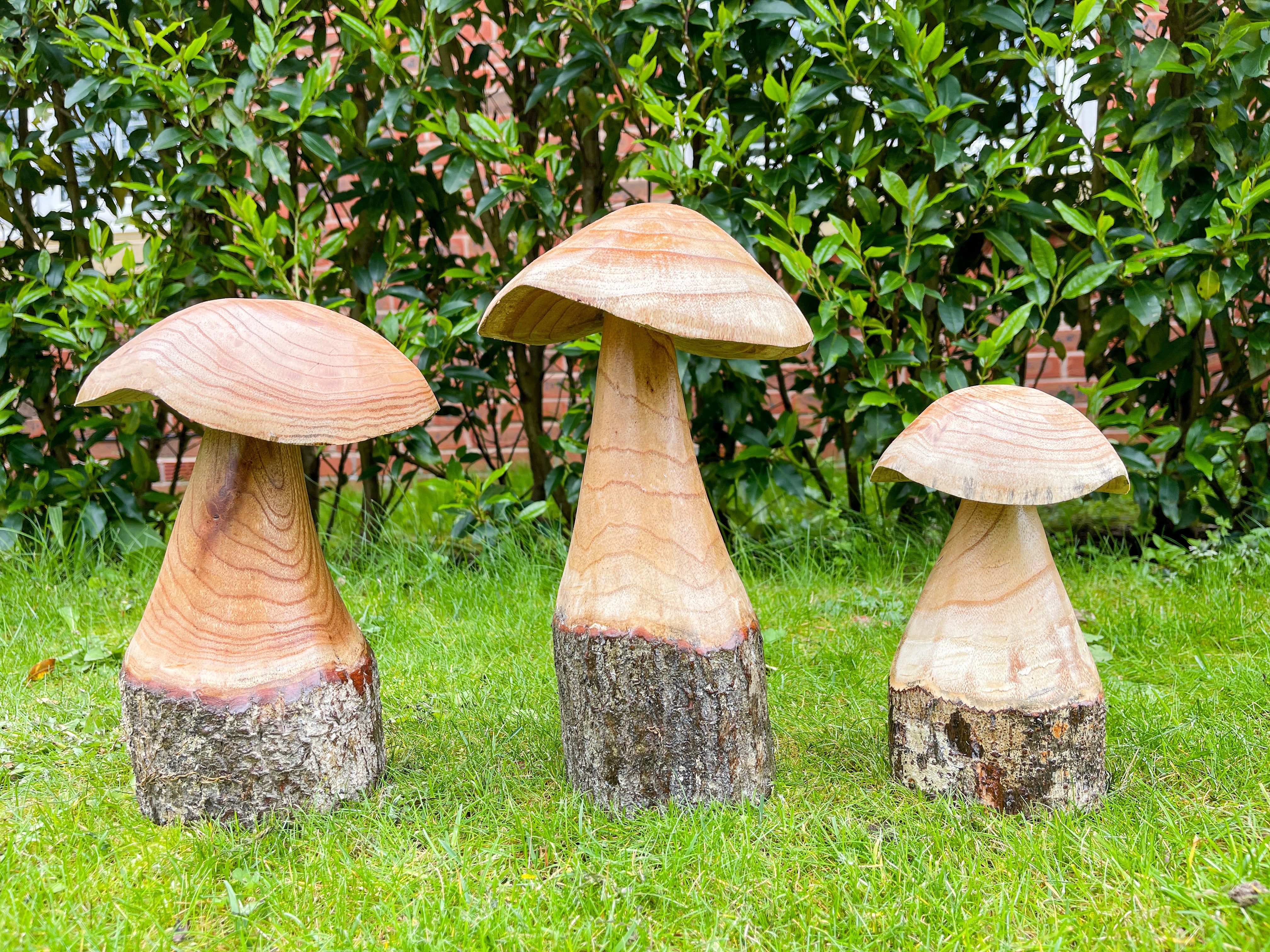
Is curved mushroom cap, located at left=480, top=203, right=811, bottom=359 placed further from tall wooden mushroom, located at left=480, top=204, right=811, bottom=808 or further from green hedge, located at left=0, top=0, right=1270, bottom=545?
green hedge, located at left=0, top=0, right=1270, bottom=545

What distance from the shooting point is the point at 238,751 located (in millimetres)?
2041

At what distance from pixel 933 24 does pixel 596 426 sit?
2.32m

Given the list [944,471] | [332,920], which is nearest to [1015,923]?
[944,471]

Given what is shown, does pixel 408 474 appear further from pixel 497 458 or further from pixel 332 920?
pixel 332 920

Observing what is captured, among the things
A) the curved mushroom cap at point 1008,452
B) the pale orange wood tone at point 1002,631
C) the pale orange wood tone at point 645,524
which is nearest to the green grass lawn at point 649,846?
the pale orange wood tone at point 1002,631

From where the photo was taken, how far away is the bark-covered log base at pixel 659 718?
2043mm

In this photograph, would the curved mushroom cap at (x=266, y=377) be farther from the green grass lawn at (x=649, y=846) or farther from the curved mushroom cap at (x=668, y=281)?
the green grass lawn at (x=649, y=846)

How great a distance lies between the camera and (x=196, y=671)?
2.02 meters

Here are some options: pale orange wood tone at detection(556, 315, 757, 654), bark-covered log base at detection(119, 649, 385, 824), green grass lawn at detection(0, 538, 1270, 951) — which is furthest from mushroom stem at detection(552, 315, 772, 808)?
bark-covered log base at detection(119, 649, 385, 824)

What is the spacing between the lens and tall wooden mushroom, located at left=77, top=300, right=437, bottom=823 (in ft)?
6.42

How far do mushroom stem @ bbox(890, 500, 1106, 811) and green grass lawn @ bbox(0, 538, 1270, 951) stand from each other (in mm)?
76

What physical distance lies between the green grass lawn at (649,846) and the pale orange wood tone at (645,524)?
1.37 feet

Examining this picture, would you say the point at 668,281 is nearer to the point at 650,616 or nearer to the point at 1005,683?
the point at 650,616

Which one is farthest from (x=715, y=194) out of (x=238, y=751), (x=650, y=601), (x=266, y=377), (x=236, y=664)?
(x=238, y=751)
